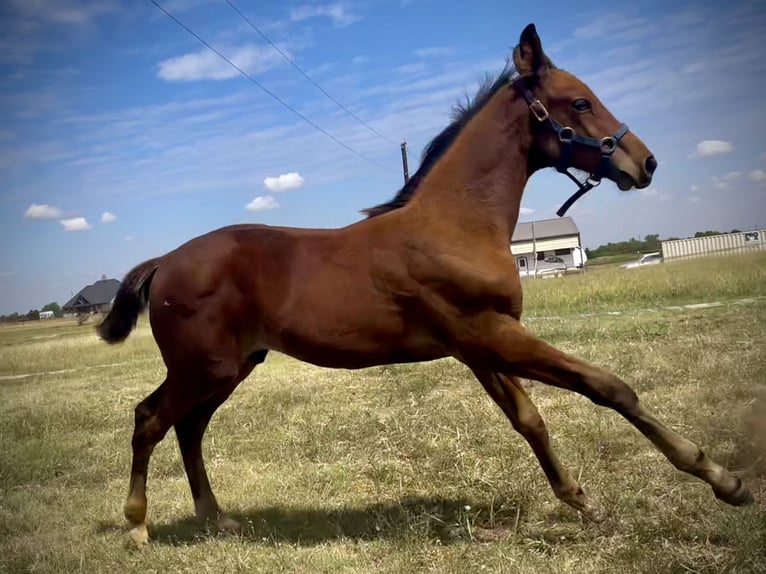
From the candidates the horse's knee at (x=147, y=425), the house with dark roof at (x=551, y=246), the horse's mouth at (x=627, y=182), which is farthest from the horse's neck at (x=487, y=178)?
the house with dark roof at (x=551, y=246)

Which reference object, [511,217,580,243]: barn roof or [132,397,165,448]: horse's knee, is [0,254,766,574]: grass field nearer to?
[132,397,165,448]: horse's knee

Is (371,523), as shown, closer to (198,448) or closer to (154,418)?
(198,448)

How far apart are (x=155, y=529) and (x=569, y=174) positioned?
158 inches

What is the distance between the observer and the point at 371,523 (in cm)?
450

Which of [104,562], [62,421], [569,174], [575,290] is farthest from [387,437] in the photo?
[575,290]

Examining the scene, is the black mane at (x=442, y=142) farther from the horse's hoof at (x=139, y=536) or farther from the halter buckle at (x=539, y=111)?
the horse's hoof at (x=139, y=536)

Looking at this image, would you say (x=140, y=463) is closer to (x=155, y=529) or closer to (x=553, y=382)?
(x=155, y=529)

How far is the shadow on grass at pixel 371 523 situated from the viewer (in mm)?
4141

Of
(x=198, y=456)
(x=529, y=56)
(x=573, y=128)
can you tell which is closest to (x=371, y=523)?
(x=198, y=456)

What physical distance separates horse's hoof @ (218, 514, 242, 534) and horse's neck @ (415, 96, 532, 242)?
265cm

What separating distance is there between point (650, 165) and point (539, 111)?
0.76 meters

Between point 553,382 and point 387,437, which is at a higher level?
point 553,382

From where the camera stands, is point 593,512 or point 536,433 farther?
point 536,433

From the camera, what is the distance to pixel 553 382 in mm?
3738
